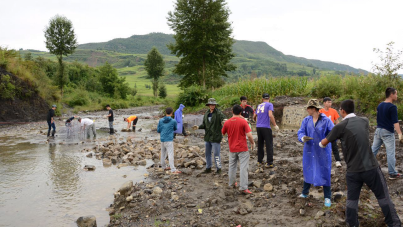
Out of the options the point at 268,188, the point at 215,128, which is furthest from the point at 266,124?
the point at 268,188

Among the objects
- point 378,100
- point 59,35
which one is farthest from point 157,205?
point 59,35

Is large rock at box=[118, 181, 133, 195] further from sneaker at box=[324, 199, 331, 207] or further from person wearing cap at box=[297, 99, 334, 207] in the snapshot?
sneaker at box=[324, 199, 331, 207]

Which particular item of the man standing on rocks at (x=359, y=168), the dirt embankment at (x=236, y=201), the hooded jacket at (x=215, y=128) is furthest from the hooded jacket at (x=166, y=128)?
the man standing on rocks at (x=359, y=168)

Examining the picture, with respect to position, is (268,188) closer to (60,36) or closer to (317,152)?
(317,152)

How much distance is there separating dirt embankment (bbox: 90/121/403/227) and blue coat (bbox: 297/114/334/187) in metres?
0.52

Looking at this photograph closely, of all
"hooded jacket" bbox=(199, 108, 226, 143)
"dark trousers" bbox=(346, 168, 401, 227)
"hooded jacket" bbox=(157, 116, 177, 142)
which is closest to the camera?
"dark trousers" bbox=(346, 168, 401, 227)

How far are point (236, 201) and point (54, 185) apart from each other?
5779mm

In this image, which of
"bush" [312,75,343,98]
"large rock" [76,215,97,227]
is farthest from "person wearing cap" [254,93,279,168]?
"bush" [312,75,343,98]

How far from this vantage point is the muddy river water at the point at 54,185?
21.5 ft

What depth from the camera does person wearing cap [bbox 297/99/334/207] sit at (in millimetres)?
5441

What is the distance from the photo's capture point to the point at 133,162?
1086 centimetres

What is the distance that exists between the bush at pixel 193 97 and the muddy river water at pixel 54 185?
13.0 metres

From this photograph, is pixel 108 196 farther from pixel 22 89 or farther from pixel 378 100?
pixel 22 89

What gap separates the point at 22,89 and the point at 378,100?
3030 centimetres
